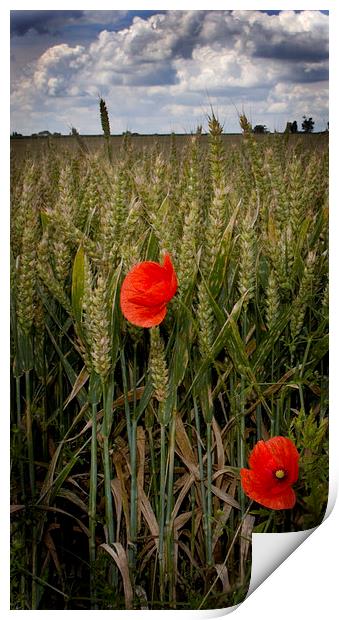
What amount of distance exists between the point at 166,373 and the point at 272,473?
31cm

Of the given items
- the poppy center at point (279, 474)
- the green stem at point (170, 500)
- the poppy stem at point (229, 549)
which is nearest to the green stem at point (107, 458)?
the green stem at point (170, 500)

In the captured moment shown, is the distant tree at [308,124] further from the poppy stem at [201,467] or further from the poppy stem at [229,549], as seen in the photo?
the poppy stem at [229,549]

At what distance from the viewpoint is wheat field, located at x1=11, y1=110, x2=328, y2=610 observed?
215 centimetres

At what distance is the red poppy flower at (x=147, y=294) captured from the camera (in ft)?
6.89

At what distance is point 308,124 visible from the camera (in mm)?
2178

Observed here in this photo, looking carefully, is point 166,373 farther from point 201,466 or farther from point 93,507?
point 93,507

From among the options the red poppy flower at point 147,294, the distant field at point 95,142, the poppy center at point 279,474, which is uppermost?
the distant field at point 95,142

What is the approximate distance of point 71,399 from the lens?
2.18m

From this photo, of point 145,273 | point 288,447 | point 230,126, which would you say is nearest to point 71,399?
point 145,273

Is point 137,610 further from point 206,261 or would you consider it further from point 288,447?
point 206,261

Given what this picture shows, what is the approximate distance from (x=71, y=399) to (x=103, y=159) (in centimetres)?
51

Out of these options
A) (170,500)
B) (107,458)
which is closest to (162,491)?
(170,500)

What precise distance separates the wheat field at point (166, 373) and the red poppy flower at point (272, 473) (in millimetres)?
21

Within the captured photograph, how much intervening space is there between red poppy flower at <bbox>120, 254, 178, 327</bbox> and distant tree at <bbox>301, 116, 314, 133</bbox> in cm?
42
